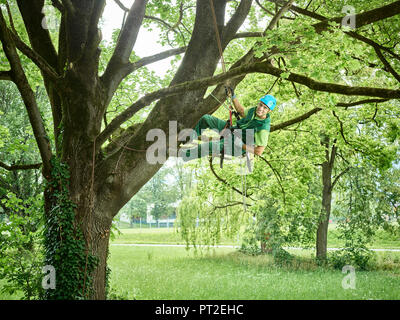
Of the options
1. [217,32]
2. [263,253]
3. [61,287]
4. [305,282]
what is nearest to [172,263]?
[263,253]

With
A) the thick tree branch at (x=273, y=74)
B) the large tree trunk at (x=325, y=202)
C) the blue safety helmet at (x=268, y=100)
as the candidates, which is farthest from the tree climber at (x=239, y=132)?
the large tree trunk at (x=325, y=202)

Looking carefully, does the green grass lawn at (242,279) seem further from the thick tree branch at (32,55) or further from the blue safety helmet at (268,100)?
the blue safety helmet at (268,100)

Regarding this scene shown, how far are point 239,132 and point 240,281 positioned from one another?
393 inches

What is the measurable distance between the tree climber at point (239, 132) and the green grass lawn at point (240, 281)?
459cm

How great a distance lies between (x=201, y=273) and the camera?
52.3ft

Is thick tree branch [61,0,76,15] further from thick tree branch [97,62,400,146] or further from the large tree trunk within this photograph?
the large tree trunk

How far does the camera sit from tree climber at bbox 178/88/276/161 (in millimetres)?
5051

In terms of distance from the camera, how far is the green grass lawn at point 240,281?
1184 centimetres

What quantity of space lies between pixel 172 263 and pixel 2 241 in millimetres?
12416

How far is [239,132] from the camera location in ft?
16.9

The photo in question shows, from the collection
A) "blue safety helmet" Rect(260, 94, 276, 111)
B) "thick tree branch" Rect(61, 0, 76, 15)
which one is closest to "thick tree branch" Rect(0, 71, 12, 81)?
"thick tree branch" Rect(61, 0, 76, 15)

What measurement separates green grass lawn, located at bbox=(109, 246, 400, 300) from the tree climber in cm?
459
